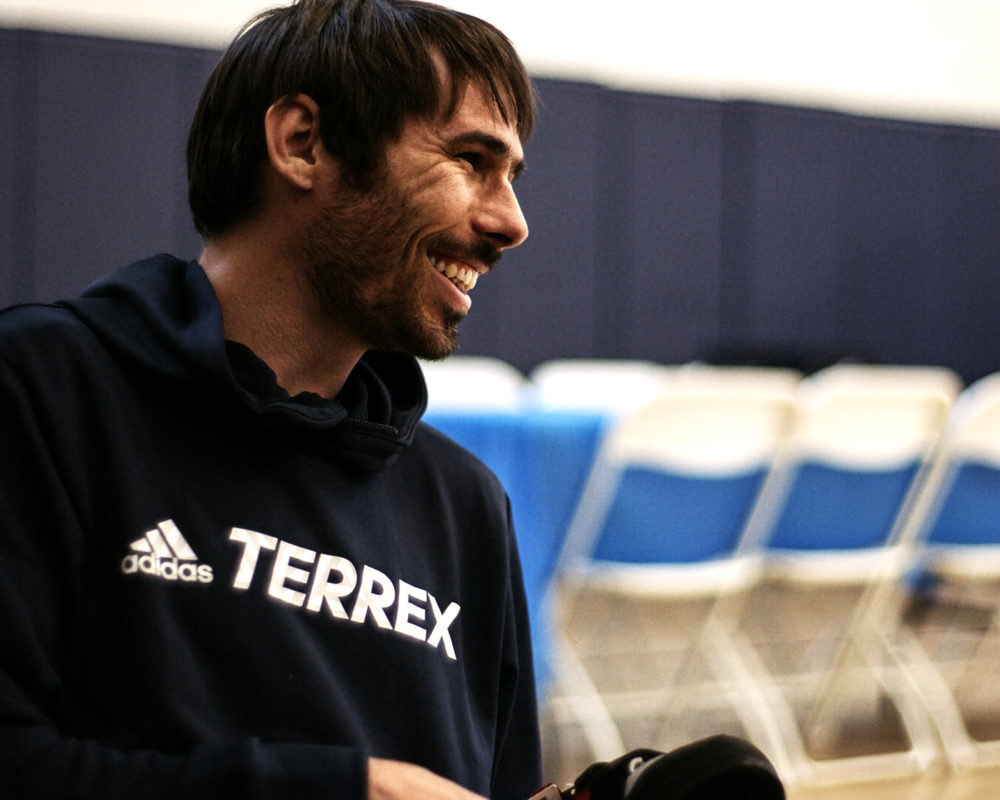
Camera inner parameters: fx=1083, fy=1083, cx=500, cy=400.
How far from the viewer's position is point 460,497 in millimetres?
1106

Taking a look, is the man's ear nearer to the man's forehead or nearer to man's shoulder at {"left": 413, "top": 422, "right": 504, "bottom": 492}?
the man's forehead

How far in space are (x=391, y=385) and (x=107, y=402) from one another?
1.12ft

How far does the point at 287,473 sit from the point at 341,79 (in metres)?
0.36

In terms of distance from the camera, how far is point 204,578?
0.85 meters

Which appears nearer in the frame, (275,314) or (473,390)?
(275,314)

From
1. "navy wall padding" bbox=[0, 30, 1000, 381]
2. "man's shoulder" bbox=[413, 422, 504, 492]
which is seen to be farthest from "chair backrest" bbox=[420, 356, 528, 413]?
"navy wall padding" bbox=[0, 30, 1000, 381]

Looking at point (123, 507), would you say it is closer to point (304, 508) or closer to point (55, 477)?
point (55, 477)

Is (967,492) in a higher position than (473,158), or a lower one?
lower

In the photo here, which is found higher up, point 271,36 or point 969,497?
point 271,36

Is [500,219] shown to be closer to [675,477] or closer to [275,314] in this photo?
[275,314]

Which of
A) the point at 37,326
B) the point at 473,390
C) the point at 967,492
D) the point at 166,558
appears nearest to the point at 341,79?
the point at 37,326

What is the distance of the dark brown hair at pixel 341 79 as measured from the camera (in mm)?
988

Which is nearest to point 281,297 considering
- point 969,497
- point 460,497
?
point 460,497

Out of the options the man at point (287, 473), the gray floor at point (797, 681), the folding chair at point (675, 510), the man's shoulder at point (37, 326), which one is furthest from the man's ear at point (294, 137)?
the gray floor at point (797, 681)
